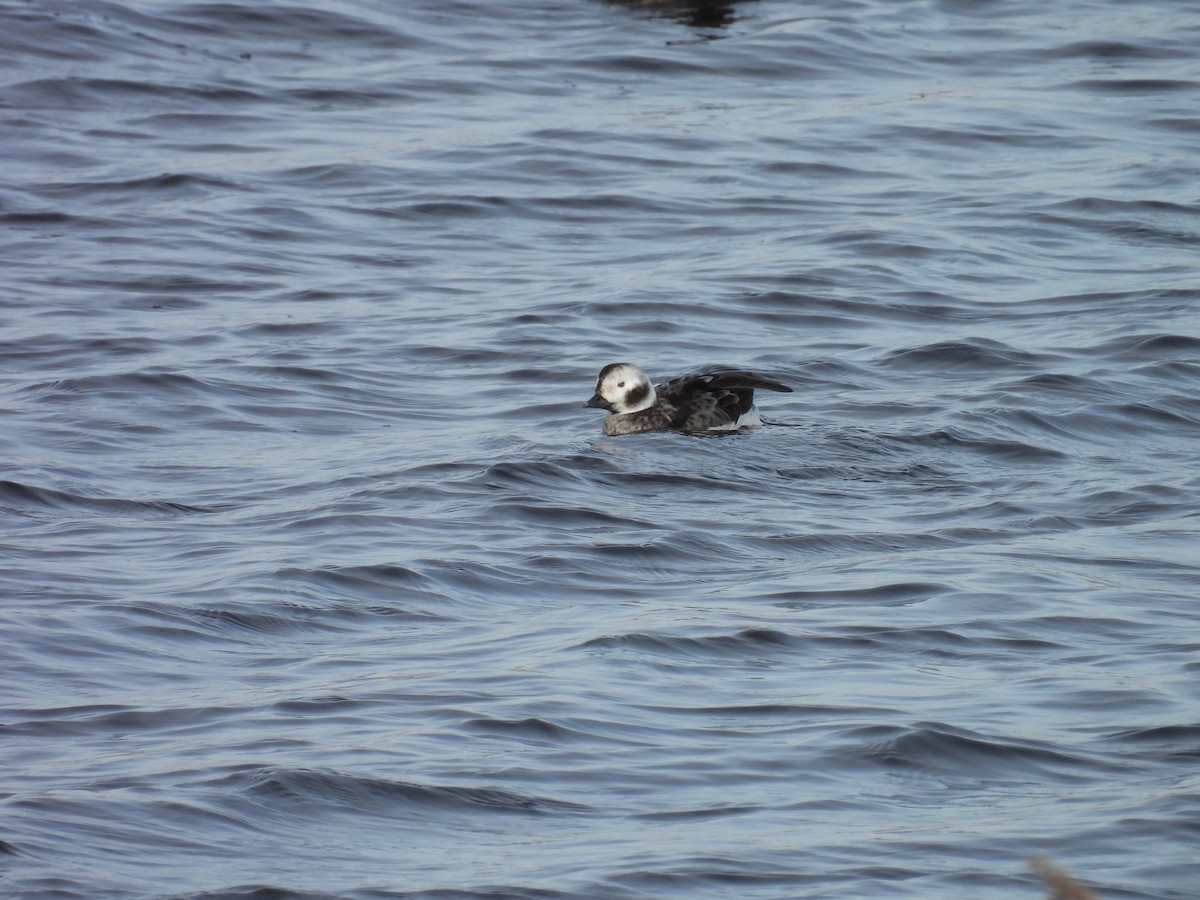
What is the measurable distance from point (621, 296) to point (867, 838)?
8.63m

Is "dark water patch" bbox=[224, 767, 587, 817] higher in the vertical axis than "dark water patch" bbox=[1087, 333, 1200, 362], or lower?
lower

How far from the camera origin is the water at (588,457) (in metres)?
5.91

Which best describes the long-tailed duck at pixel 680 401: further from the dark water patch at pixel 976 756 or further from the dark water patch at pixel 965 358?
the dark water patch at pixel 976 756

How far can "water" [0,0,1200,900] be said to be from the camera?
5910mm

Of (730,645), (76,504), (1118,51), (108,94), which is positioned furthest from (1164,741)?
(1118,51)

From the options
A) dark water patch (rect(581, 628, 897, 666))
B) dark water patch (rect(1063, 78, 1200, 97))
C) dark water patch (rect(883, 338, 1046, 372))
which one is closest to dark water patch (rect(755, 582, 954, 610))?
dark water patch (rect(581, 628, 897, 666))

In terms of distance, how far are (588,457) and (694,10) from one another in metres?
12.2

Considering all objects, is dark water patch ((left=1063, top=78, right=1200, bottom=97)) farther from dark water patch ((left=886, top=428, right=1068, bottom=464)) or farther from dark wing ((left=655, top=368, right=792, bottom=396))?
dark water patch ((left=886, top=428, right=1068, bottom=464))

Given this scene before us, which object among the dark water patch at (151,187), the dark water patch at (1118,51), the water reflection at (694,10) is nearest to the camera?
the dark water patch at (151,187)

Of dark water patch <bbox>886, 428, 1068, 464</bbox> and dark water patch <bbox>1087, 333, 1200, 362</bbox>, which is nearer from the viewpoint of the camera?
dark water patch <bbox>886, 428, 1068, 464</bbox>

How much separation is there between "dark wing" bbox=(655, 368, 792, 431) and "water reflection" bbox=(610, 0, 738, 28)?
11.0m

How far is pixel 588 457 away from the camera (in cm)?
1082

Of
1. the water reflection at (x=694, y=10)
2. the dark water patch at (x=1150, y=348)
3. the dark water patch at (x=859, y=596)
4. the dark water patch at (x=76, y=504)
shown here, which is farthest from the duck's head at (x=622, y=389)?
the water reflection at (x=694, y=10)

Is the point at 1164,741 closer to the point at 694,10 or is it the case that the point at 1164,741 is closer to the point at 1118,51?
the point at 1118,51
